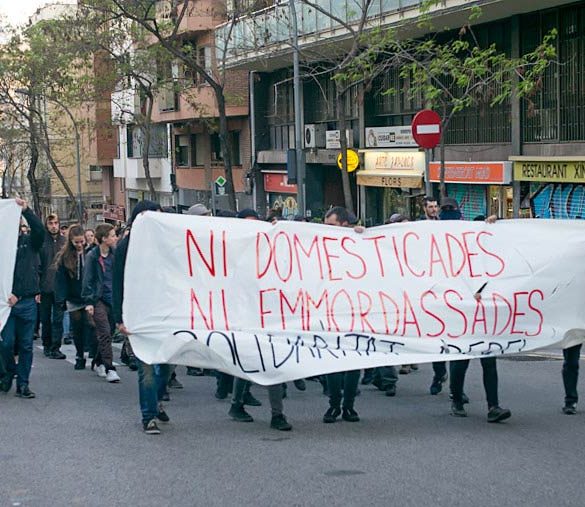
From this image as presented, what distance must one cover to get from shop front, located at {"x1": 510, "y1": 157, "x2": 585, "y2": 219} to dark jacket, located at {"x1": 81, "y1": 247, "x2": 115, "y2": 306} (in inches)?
482

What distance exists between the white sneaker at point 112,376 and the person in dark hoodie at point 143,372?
2771 mm

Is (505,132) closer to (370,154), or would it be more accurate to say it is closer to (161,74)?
(370,154)

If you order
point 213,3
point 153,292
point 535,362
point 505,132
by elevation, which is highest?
point 213,3


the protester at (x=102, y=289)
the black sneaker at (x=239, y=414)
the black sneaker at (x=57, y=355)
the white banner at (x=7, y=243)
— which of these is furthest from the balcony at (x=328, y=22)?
the black sneaker at (x=239, y=414)

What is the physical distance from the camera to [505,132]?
24625 mm

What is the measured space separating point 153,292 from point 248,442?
1409 millimetres

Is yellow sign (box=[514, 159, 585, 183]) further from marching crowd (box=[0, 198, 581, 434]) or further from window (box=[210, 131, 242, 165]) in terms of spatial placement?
window (box=[210, 131, 242, 165])

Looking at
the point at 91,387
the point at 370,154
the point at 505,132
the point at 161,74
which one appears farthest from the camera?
the point at 161,74

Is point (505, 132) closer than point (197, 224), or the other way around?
point (197, 224)

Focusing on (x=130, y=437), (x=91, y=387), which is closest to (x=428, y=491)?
(x=130, y=437)

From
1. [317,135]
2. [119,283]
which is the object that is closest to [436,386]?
[119,283]

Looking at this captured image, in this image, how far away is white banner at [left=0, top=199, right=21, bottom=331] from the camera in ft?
33.7

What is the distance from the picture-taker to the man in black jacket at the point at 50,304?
14328 mm

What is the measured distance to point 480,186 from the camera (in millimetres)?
25781
